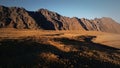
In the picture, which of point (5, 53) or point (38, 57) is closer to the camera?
point (38, 57)

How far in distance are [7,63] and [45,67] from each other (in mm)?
3340

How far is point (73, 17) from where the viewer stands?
457ft

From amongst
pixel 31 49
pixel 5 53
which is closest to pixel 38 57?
pixel 5 53

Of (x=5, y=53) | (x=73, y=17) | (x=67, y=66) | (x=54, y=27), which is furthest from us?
(x=73, y=17)

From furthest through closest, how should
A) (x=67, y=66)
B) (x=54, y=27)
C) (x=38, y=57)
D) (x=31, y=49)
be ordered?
(x=54, y=27)
(x=31, y=49)
(x=38, y=57)
(x=67, y=66)

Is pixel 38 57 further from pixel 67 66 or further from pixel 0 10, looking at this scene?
pixel 0 10

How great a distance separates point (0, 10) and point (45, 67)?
9343 centimetres

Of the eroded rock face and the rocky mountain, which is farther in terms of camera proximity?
the rocky mountain

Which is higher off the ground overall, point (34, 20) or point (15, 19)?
point (15, 19)

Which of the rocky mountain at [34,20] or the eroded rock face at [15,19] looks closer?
the eroded rock face at [15,19]

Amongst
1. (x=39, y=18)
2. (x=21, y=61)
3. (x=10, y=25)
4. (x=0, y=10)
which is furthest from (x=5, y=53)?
(x=39, y=18)

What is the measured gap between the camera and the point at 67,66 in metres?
15.1

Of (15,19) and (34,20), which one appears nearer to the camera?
(15,19)

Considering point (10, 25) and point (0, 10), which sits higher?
point (0, 10)
